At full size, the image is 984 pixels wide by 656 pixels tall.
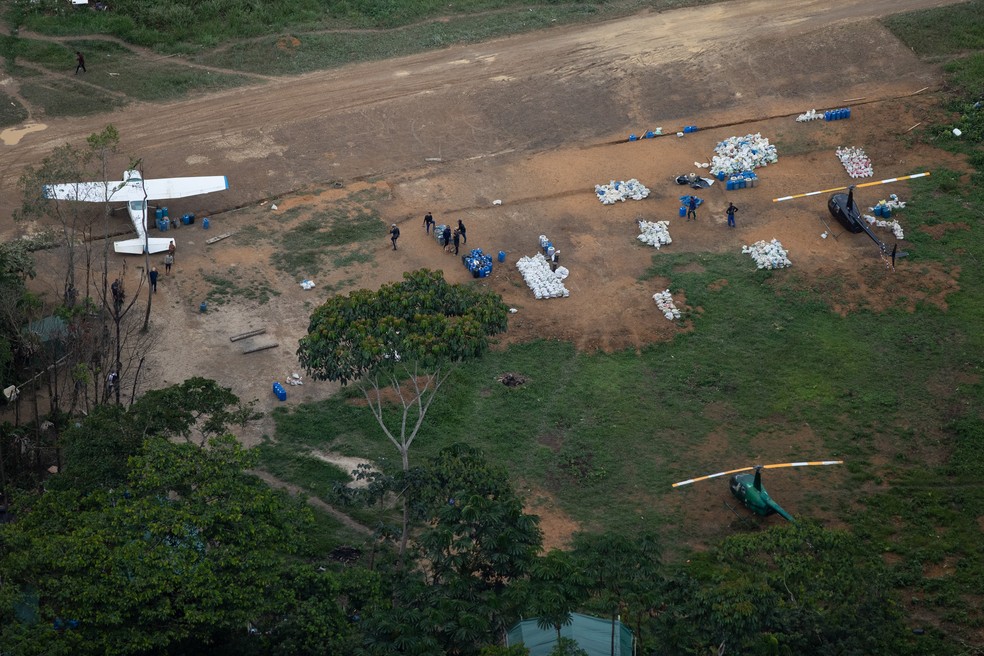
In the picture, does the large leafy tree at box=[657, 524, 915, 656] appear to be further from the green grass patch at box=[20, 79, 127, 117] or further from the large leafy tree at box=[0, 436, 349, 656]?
the green grass patch at box=[20, 79, 127, 117]

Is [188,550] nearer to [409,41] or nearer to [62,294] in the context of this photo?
[62,294]

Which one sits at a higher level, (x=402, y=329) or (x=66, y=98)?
(x=66, y=98)

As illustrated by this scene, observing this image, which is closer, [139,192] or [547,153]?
[139,192]

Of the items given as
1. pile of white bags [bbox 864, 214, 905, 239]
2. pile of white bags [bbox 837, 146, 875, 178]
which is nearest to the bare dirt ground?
pile of white bags [bbox 837, 146, 875, 178]

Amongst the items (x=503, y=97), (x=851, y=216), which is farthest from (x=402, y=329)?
(x=503, y=97)

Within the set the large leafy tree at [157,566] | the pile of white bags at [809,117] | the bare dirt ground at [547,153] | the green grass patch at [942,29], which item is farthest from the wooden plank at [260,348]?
the green grass patch at [942,29]

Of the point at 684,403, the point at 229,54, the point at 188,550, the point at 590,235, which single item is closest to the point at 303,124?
the point at 229,54

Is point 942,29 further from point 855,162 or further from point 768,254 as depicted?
point 768,254
